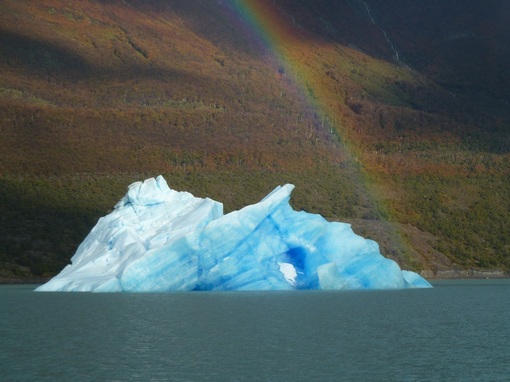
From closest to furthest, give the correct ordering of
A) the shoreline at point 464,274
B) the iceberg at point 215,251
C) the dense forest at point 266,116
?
the iceberg at point 215,251
the shoreline at point 464,274
the dense forest at point 266,116

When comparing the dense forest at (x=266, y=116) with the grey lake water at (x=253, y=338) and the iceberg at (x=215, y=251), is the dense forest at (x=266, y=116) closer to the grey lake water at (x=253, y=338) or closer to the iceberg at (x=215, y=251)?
the iceberg at (x=215, y=251)

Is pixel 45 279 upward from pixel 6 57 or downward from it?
downward

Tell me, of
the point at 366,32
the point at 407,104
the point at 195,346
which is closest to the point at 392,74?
the point at 407,104

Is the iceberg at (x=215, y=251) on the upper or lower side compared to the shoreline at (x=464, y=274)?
upper

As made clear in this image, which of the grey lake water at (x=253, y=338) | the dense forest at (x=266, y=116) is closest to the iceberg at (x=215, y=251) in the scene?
the grey lake water at (x=253, y=338)

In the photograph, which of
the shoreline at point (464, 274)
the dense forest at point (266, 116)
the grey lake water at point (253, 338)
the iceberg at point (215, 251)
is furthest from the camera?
the dense forest at point (266, 116)

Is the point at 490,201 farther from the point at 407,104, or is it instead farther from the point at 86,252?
the point at 86,252
